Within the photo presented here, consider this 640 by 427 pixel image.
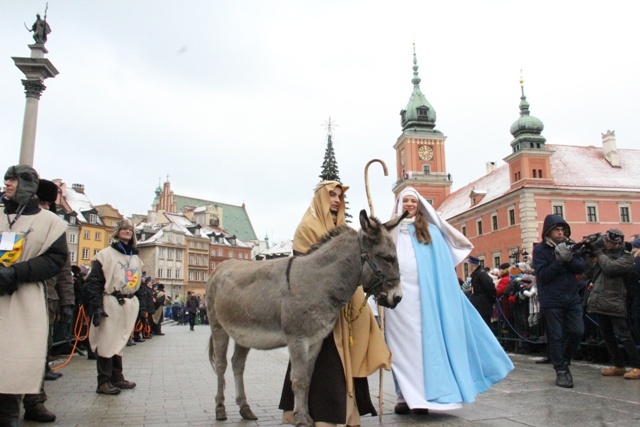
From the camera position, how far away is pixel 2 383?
4.16 metres

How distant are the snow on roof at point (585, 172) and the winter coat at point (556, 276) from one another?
162 ft

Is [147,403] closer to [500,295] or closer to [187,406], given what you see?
[187,406]

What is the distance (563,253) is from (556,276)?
0.44 metres

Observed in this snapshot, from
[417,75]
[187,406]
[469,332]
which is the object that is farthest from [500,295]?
[417,75]

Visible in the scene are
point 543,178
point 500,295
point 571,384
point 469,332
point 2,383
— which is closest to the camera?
point 2,383

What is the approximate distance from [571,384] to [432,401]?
282 centimetres

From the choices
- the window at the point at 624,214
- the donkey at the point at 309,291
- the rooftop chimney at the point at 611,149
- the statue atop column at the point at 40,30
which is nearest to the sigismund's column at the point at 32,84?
the statue atop column at the point at 40,30

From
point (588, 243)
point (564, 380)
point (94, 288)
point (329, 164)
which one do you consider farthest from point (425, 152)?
point (94, 288)

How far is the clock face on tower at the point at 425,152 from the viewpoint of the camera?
8081 centimetres

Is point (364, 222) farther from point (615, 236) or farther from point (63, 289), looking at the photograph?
point (615, 236)

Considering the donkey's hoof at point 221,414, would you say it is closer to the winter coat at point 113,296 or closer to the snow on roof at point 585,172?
the winter coat at point 113,296

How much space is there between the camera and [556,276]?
7262 millimetres

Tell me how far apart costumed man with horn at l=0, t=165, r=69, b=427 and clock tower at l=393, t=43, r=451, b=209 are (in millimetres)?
71356

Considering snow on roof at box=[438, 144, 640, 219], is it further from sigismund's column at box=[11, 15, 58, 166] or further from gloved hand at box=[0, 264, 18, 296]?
gloved hand at box=[0, 264, 18, 296]
